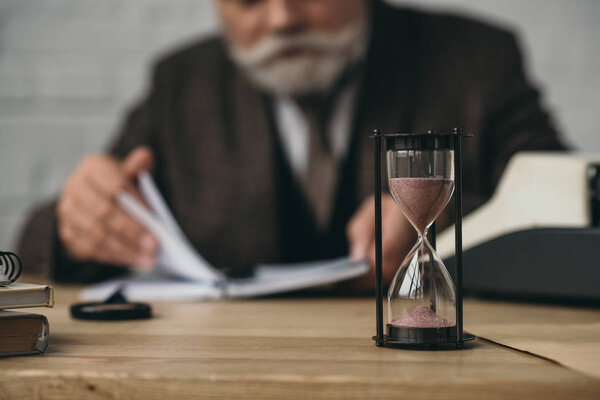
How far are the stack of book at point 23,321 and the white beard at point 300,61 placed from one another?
131cm

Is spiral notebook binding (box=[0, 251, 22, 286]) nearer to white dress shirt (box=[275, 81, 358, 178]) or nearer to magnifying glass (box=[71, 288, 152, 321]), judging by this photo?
magnifying glass (box=[71, 288, 152, 321])

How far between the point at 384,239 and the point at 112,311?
530mm

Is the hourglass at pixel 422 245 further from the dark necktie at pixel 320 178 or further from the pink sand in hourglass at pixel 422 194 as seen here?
the dark necktie at pixel 320 178

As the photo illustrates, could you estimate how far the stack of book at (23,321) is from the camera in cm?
56

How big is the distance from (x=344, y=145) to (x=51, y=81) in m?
1.03

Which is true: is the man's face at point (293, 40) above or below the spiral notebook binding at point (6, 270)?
above

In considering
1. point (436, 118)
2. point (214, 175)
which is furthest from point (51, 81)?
point (436, 118)

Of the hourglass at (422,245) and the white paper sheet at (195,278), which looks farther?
the white paper sheet at (195,278)

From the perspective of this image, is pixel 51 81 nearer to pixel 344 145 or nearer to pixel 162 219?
pixel 344 145

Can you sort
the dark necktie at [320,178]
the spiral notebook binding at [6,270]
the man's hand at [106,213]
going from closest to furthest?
the spiral notebook binding at [6,270] → the man's hand at [106,213] → the dark necktie at [320,178]

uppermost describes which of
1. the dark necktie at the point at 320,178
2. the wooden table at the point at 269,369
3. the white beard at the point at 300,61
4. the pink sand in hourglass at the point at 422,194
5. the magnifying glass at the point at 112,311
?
the white beard at the point at 300,61

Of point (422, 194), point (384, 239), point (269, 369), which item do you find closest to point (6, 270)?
point (269, 369)

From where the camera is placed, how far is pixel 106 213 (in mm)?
1389

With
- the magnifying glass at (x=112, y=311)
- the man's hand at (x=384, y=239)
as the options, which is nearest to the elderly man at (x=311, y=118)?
the man's hand at (x=384, y=239)
